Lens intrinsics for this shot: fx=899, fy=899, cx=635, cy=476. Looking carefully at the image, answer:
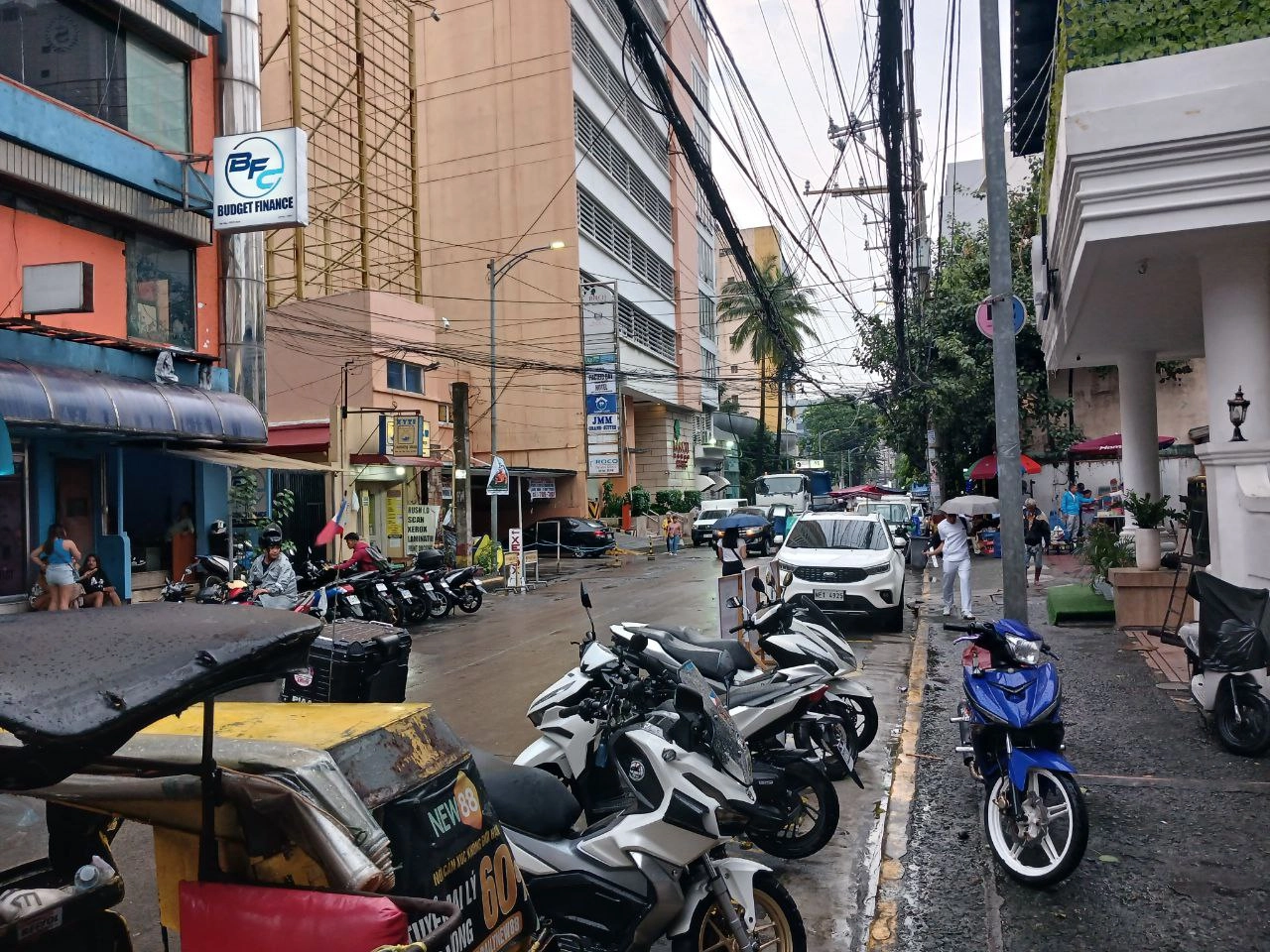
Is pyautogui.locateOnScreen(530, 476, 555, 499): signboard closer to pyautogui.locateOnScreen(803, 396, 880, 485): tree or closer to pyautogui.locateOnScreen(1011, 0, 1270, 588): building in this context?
pyautogui.locateOnScreen(1011, 0, 1270, 588): building

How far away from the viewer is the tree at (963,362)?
2411 cm

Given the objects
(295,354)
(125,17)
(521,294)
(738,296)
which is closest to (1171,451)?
(125,17)

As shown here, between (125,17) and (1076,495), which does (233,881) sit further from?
(1076,495)

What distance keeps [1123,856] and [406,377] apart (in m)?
Answer: 23.7

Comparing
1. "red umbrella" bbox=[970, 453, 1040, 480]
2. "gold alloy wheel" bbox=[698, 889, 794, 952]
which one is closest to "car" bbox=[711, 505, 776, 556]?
"red umbrella" bbox=[970, 453, 1040, 480]

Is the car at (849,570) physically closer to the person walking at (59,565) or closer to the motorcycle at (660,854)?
the motorcycle at (660,854)

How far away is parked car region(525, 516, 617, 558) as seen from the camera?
3056 centimetres

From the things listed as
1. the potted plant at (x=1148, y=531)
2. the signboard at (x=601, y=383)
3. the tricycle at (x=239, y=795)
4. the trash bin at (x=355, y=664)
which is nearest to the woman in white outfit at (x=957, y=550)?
the potted plant at (x=1148, y=531)

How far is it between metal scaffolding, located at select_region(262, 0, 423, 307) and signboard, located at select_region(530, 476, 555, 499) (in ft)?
27.1

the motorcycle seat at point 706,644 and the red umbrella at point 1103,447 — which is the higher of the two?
the red umbrella at point 1103,447

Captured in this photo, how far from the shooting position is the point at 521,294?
1357 inches

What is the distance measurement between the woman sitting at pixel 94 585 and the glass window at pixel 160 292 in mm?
3686

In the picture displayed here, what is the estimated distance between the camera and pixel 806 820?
493 centimetres

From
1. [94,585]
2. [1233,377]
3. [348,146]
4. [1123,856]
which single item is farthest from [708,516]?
[1123,856]
